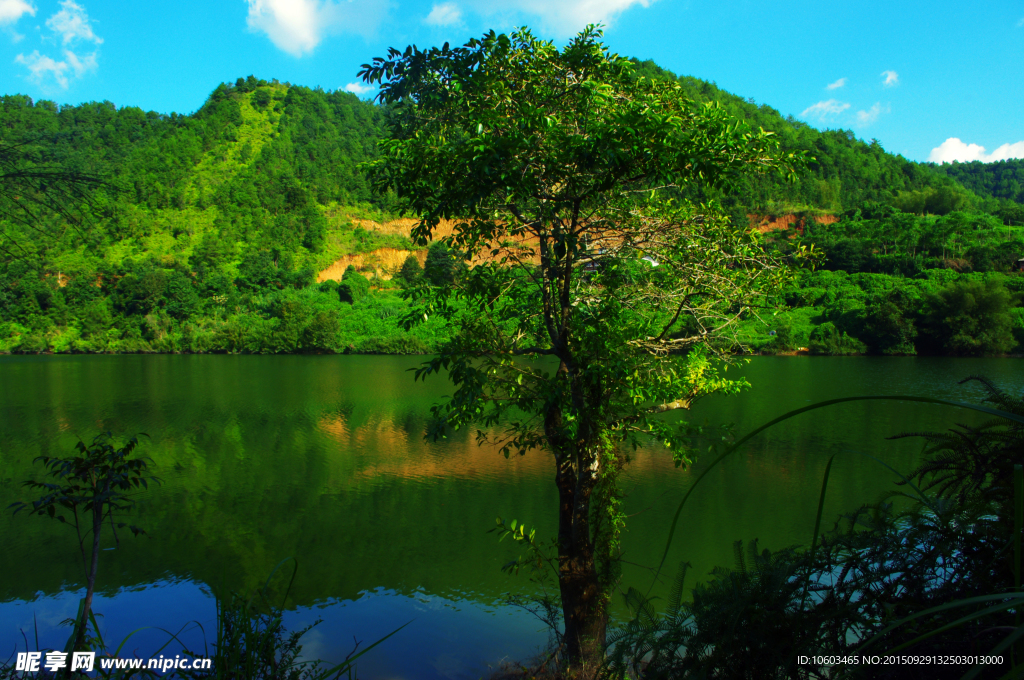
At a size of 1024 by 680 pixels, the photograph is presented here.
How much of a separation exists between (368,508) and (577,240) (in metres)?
6.40

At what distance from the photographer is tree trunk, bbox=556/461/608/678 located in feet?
12.6

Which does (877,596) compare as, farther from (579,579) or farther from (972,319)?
(972,319)

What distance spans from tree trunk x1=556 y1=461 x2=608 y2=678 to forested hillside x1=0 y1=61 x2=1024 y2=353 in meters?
18.2

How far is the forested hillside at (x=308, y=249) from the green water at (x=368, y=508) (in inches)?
322

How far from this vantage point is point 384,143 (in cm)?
343

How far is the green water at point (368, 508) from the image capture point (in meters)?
5.65

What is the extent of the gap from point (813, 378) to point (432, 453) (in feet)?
55.7

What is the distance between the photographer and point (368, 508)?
866 centimetres

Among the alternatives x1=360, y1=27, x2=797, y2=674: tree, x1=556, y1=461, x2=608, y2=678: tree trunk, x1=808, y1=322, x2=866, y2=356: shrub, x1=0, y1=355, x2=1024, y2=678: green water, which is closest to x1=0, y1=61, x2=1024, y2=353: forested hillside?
x1=808, y1=322, x2=866, y2=356: shrub

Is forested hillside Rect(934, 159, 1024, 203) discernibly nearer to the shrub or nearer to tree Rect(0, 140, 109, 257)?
the shrub

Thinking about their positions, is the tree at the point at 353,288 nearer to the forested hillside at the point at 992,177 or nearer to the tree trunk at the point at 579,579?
the tree trunk at the point at 579,579

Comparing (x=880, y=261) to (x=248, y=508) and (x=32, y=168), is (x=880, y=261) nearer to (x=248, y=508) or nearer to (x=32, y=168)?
(x=248, y=508)

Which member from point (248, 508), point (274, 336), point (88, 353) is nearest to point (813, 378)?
point (248, 508)

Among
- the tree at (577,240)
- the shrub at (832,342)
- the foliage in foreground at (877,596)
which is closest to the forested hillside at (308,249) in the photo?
the shrub at (832,342)
